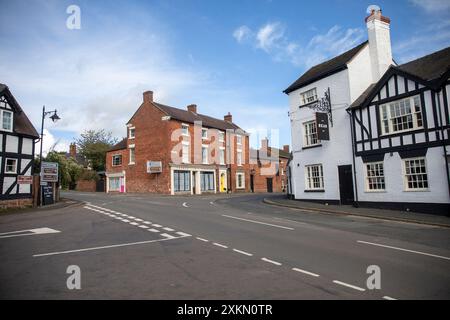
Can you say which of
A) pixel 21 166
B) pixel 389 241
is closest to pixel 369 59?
pixel 389 241

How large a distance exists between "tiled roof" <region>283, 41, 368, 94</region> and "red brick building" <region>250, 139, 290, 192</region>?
27749 millimetres

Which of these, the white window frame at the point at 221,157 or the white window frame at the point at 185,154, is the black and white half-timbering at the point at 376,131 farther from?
the white window frame at the point at 221,157

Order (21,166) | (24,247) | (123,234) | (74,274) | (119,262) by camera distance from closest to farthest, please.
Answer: (74,274), (119,262), (24,247), (123,234), (21,166)

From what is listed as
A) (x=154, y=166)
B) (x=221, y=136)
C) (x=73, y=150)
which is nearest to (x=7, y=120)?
(x=154, y=166)

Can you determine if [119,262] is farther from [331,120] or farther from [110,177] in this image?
[110,177]

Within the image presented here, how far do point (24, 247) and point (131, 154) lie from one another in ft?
115

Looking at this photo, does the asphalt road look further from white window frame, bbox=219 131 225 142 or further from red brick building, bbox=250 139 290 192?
red brick building, bbox=250 139 290 192

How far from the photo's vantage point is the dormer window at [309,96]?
2317 centimetres

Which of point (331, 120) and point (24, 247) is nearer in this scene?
point (24, 247)

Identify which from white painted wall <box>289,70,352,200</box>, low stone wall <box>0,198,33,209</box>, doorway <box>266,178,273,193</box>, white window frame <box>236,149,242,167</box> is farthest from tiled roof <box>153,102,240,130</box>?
white painted wall <box>289,70,352,200</box>

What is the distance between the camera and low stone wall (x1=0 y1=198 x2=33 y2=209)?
21.6 m

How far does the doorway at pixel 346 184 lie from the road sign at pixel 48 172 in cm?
2065

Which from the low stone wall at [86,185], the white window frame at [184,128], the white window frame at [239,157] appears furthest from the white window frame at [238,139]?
the low stone wall at [86,185]
